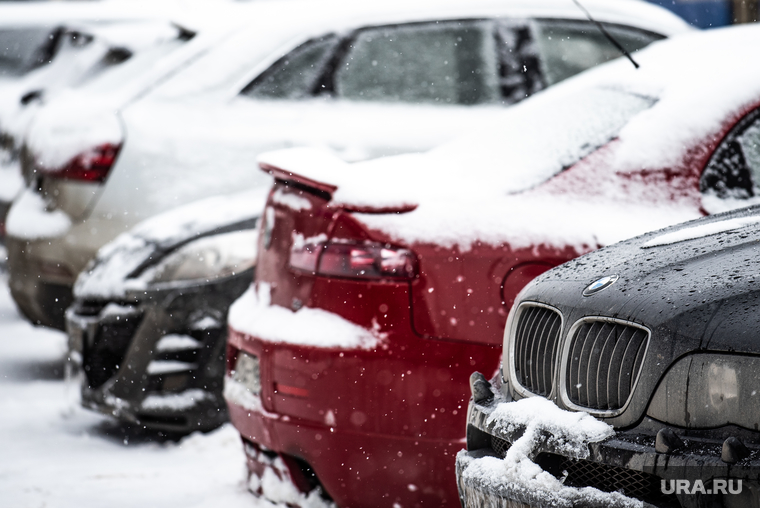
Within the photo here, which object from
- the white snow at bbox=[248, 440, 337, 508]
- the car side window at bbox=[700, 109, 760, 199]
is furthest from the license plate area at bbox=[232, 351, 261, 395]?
the car side window at bbox=[700, 109, 760, 199]

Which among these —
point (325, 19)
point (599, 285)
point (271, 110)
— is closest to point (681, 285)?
point (599, 285)

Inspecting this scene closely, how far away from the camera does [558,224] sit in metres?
3.26

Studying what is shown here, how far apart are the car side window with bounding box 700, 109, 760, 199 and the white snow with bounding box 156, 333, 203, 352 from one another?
7.50ft

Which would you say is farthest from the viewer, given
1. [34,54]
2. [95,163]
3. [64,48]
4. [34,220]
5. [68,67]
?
[34,54]

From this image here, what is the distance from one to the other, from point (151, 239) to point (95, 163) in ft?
2.40

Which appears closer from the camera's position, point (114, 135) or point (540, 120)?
point (540, 120)

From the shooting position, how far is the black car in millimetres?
2006

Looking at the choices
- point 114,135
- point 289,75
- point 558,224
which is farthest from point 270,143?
point 558,224

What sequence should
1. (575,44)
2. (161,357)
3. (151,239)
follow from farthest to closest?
(575,44), (151,239), (161,357)

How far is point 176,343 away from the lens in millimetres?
4461

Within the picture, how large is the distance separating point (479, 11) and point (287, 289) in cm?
319

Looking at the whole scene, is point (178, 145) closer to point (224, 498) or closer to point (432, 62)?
point (432, 62)

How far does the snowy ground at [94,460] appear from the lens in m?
4.00

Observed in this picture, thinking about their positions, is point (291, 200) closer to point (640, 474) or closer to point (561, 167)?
point (561, 167)
